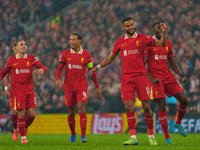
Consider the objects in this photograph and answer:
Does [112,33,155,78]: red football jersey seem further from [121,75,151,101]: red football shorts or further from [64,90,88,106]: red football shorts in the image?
[64,90,88,106]: red football shorts

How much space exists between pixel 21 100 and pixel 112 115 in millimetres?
6948

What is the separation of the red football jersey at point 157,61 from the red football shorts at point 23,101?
2773 mm

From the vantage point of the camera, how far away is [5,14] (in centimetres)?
2502

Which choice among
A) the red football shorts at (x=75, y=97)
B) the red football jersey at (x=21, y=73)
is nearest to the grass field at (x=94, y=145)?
the red football shorts at (x=75, y=97)

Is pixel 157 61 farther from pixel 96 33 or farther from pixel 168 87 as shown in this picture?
pixel 96 33

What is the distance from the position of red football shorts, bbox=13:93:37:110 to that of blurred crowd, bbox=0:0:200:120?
22.0 feet

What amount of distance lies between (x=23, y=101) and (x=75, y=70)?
135 cm

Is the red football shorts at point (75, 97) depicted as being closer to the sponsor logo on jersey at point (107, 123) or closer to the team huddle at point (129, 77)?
the team huddle at point (129, 77)

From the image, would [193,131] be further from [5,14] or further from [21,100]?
[5,14]

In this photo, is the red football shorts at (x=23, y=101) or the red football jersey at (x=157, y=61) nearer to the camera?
the red football jersey at (x=157, y=61)

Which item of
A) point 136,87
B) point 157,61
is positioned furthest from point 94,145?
point 157,61

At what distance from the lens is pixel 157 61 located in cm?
936

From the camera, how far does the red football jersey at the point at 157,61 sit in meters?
9.33

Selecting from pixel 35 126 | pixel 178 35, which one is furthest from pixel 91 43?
pixel 35 126
